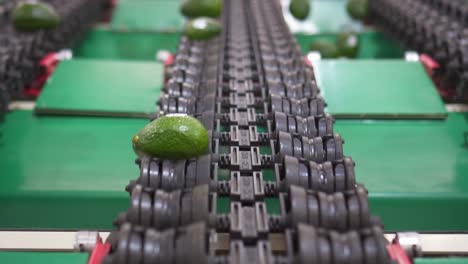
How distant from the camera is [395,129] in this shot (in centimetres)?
196

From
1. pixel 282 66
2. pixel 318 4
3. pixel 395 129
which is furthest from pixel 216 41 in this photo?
pixel 318 4

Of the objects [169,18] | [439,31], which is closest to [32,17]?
[169,18]

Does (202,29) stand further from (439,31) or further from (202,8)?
(439,31)

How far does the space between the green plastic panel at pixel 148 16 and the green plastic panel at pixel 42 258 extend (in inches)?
96.8

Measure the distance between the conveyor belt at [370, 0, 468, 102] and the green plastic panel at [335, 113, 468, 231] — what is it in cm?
30

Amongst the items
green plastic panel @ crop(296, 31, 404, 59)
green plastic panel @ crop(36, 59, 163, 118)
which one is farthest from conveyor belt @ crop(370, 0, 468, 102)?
green plastic panel @ crop(36, 59, 163, 118)

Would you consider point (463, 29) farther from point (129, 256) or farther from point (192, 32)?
point (129, 256)

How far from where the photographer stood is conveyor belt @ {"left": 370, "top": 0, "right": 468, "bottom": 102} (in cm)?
223

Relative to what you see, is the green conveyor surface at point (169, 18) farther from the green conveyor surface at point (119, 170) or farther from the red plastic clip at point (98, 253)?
the red plastic clip at point (98, 253)

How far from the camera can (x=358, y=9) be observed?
3578 millimetres

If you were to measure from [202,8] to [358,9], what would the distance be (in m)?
1.46

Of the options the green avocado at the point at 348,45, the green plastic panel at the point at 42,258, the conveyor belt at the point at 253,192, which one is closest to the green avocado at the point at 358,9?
the green avocado at the point at 348,45

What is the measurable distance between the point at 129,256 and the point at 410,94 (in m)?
1.60

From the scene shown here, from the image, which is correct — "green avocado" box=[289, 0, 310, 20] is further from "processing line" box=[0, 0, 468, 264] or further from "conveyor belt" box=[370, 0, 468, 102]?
"processing line" box=[0, 0, 468, 264]
